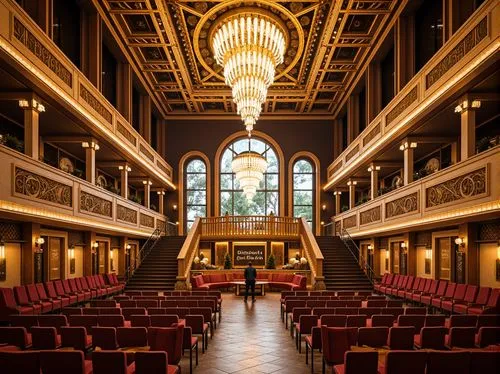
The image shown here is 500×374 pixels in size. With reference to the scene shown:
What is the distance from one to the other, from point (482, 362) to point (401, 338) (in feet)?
5.67

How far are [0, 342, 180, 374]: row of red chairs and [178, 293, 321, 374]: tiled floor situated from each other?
2.21 meters

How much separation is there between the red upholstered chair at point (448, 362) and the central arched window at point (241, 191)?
22388 mm

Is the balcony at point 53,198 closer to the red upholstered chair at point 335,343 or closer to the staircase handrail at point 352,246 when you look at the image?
the red upholstered chair at point 335,343

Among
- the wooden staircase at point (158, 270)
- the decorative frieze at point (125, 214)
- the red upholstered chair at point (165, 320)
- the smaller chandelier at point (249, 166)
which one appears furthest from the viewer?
the smaller chandelier at point (249, 166)

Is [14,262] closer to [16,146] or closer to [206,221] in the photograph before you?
[16,146]

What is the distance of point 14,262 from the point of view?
1147 centimetres

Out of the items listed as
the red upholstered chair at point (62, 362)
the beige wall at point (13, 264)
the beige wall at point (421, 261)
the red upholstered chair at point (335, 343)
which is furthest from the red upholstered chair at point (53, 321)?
the beige wall at point (421, 261)

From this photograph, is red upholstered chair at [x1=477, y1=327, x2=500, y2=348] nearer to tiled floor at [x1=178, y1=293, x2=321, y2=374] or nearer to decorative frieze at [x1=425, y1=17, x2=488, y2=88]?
tiled floor at [x1=178, y1=293, x2=321, y2=374]

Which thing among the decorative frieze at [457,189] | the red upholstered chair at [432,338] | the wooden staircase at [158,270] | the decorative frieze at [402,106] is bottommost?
the wooden staircase at [158,270]

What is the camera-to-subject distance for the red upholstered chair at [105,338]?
6.15 meters

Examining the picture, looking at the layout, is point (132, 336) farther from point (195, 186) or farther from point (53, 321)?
point (195, 186)

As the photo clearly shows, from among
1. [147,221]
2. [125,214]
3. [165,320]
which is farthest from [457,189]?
[147,221]

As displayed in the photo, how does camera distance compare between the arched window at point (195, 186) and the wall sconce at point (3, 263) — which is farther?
the arched window at point (195, 186)

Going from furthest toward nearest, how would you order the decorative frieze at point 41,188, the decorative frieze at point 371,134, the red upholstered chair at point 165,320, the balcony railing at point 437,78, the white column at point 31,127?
the decorative frieze at point 371,134, the white column at point 31,127, the decorative frieze at point 41,188, the balcony railing at point 437,78, the red upholstered chair at point 165,320
